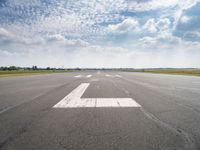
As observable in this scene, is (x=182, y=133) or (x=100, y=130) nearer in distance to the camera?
(x=182, y=133)

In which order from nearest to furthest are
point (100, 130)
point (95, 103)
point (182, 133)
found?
1. point (182, 133)
2. point (100, 130)
3. point (95, 103)

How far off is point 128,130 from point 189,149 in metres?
1.08

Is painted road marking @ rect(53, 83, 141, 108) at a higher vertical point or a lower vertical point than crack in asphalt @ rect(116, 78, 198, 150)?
higher

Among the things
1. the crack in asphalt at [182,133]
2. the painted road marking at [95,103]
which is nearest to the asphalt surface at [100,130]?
the crack in asphalt at [182,133]

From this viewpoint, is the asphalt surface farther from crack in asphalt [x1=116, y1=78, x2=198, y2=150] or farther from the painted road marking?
the painted road marking

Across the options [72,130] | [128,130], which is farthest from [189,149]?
[72,130]

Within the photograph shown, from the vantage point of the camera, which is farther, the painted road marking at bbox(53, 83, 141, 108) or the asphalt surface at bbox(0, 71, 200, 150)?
the painted road marking at bbox(53, 83, 141, 108)

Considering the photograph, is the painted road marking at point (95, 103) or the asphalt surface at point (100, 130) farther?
the painted road marking at point (95, 103)

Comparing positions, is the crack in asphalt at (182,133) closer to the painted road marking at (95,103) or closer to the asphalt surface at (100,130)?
the asphalt surface at (100,130)

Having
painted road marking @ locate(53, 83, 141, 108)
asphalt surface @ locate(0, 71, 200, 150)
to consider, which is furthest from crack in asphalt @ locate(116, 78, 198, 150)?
painted road marking @ locate(53, 83, 141, 108)

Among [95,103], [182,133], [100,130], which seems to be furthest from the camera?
[95,103]

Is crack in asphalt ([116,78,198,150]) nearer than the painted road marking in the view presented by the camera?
Yes

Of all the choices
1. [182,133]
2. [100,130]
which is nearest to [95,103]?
[100,130]

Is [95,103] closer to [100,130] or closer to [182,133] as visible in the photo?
[100,130]
